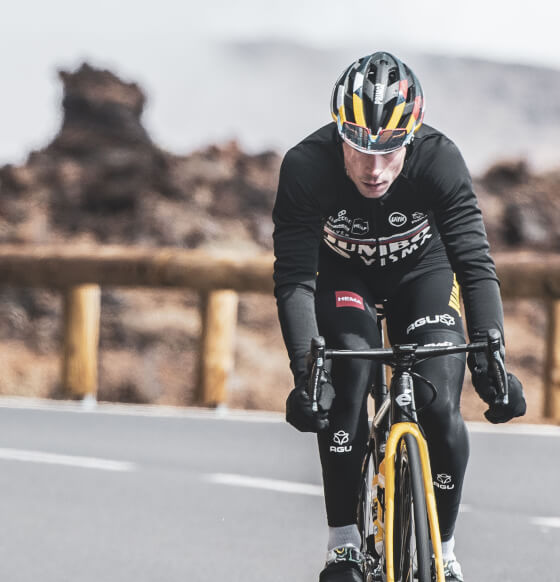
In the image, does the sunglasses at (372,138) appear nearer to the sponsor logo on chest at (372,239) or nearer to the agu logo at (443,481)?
the sponsor logo on chest at (372,239)

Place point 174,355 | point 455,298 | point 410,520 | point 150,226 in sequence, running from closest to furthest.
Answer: point 410,520 < point 455,298 < point 174,355 < point 150,226

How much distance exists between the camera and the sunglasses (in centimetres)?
415

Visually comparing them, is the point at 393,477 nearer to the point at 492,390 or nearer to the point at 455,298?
the point at 492,390

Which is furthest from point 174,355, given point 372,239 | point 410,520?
point 410,520

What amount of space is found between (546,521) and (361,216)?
2.74 metres

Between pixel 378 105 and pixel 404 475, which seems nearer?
pixel 404 475

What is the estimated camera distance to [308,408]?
13.3ft

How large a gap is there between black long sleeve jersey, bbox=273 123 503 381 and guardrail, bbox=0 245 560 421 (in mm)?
5248

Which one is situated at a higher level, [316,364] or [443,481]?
[316,364]

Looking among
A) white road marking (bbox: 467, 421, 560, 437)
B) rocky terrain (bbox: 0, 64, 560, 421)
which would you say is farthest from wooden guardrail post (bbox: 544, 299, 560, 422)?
rocky terrain (bbox: 0, 64, 560, 421)

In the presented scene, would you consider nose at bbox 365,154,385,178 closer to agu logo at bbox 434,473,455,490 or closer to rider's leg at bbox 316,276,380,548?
rider's leg at bbox 316,276,380,548

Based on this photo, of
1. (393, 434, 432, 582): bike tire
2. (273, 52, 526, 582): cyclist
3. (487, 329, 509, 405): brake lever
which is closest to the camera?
(393, 434, 432, 582): bike tire

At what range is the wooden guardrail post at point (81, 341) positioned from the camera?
34.7 feet

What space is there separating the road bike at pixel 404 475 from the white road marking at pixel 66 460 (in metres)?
3.90
